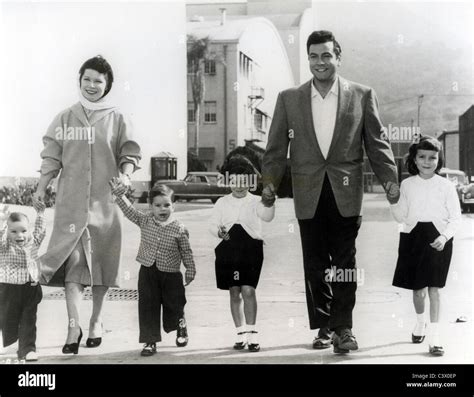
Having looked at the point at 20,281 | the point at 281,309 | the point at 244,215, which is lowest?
the point at 281,309

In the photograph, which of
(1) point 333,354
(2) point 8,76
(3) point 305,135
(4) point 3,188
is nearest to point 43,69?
(2) point 8,76

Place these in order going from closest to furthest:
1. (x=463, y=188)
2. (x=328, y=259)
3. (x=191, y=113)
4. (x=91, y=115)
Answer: (x=328, y=259)
(x=91, y=115)
(x=463, y=188)
(x=191, y=113)

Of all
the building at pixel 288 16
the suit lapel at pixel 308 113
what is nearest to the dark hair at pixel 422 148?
the suit lapel at pixel 308 113

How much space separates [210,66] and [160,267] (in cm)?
142

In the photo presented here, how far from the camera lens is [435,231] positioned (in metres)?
4.53

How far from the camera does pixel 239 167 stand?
190 inches

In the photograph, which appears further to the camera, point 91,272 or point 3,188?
point 3,188

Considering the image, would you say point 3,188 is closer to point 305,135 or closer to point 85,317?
point 85,317

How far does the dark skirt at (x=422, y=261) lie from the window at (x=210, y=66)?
1647 mm

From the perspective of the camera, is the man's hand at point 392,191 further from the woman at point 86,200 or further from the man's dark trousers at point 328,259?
the woman at point 86,200

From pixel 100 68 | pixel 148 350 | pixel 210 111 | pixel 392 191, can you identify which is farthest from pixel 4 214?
pixel 392 191

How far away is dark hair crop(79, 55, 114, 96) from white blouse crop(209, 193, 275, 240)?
3.62 feet

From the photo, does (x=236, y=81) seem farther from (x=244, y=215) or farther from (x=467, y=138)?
(x=467, y=138)
